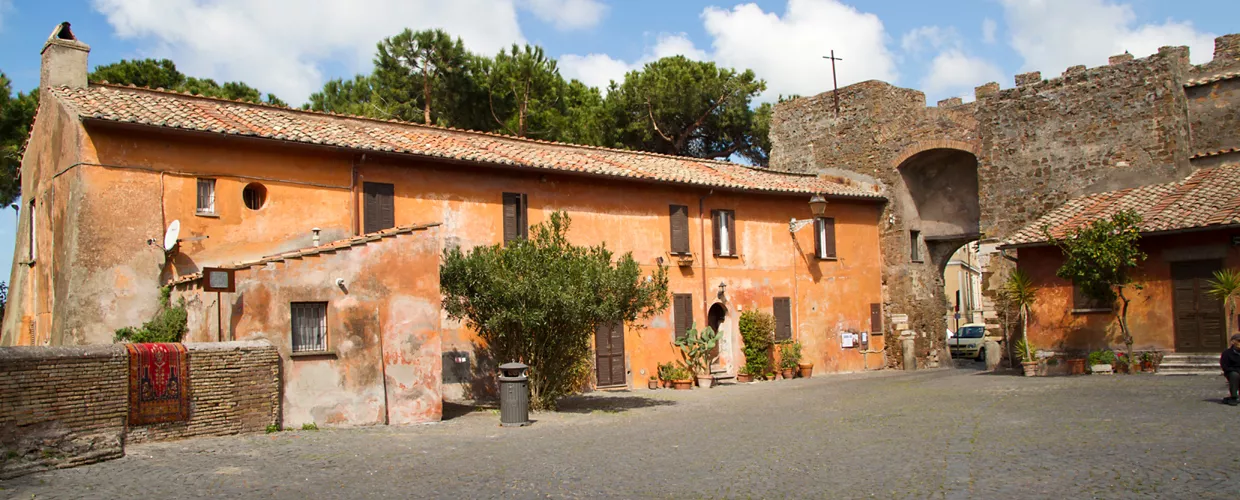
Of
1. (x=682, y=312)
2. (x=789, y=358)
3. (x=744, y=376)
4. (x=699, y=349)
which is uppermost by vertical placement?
(x=682, y=312)

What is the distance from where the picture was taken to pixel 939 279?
29.0 metres

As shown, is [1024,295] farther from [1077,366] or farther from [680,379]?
[680,379]

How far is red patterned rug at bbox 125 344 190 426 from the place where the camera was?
1153 cm

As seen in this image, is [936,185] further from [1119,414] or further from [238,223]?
[238,223]

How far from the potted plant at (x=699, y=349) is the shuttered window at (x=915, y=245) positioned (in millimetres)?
8430

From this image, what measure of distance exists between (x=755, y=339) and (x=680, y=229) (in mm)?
3460

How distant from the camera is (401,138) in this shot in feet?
63.2

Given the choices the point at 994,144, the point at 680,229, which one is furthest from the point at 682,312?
the point at 994,144

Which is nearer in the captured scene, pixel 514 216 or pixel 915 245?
pixel 514 216

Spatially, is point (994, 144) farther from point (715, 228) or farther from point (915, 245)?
point (715, 228)

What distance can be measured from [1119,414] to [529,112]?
22033 millimetres

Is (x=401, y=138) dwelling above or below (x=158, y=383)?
above

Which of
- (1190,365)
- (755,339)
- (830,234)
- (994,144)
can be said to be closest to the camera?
(1190,365)

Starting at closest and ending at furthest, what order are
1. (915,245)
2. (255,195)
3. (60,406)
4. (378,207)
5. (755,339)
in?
(60,406) → (255,195) → (378,207) → (755,339) → (915,245)
